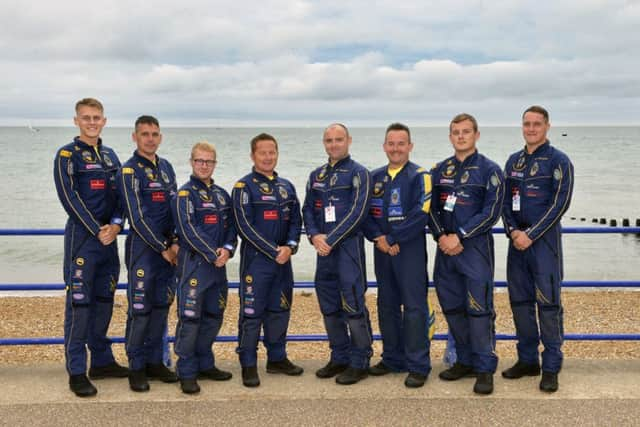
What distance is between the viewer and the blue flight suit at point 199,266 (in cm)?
403

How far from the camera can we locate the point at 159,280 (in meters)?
4.23

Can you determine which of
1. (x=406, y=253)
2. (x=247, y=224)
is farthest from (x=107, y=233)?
(x=406, y=253)

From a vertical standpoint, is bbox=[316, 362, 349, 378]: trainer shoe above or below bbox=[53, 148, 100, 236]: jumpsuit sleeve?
below

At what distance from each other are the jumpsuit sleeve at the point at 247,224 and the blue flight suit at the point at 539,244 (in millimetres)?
1858

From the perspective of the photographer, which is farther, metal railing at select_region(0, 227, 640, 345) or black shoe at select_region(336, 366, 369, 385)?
metal railing at select_region(0, 227, 640, 345)

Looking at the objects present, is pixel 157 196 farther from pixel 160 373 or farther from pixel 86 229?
pixel 160 373

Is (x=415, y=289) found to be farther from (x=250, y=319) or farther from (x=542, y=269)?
(x=250, y=319)

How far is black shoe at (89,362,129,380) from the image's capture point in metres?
4.40

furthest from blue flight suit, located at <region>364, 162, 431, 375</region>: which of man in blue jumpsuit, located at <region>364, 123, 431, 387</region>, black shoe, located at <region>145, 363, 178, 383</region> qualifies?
black shoe, located at <region>145, 363, 178, 383</region>

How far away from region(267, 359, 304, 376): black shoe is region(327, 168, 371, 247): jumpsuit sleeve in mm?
1073

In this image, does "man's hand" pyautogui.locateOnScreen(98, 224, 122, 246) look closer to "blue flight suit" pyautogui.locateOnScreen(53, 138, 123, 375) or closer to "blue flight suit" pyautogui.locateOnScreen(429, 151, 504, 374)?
"blue flight suit" pyautogui.locateOnScreen(53, 138, 123, 375)

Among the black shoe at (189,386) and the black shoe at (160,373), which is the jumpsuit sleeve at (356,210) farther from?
the black shoe at (160,373)

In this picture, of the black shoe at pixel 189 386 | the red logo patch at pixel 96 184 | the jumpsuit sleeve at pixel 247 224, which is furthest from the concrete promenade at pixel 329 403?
the red logo patch at pixel 96 184

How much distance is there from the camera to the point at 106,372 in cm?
441
